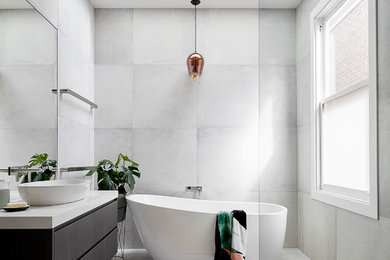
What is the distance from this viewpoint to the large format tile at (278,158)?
2.50 feet

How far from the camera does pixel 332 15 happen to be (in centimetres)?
65

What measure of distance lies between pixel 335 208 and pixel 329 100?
0.73ft

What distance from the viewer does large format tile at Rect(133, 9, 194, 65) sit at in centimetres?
369

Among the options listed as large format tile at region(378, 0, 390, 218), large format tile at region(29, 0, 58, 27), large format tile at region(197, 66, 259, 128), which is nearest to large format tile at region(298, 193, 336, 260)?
large format tile at region(378, 0, 390, 218)

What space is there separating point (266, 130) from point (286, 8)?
0.99ft

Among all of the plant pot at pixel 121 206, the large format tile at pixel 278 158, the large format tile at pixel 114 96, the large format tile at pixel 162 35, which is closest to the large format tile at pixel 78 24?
the large format tile at pixel 114 96

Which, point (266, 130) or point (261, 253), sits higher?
point (266, 130)

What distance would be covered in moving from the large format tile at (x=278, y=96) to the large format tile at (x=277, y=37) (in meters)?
0.02

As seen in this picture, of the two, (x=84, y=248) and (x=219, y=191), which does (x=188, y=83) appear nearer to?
(x=219, y=191)

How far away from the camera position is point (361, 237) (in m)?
0.57

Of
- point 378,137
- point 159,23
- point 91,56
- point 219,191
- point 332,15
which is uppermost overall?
point 159,23

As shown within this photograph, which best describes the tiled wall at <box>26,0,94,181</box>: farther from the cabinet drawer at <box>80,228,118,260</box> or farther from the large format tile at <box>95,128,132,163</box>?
the cabinet drawer at <box>80,228,118,260</box>

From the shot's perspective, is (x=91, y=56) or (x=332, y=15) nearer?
(x=332, y=15)

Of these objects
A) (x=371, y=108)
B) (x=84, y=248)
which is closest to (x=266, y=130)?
(x=371, y=108)
